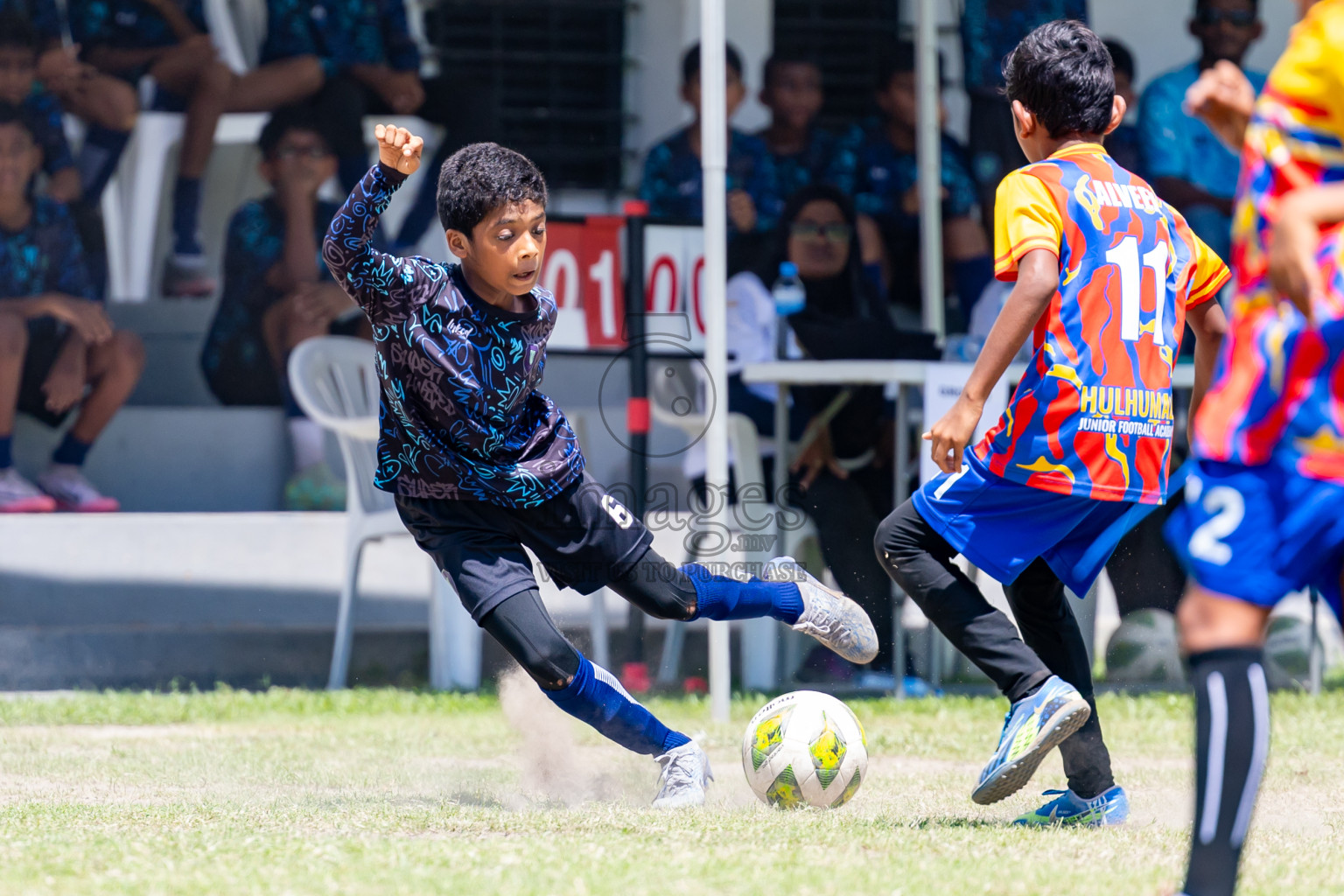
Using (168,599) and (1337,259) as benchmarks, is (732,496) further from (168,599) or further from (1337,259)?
(1337,259)

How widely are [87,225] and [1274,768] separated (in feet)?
21.0

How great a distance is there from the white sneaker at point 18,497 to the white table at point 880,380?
11.9 feet

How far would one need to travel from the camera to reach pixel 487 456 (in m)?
3.96

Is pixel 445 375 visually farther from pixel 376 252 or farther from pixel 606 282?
pixel 606 282

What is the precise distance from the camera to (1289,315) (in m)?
2.24

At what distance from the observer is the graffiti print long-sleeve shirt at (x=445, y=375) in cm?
387

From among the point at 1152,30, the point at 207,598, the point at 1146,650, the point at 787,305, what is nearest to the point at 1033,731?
the point at 1146,650

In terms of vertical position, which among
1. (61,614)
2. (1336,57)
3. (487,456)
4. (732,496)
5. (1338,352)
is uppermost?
(1336,57)

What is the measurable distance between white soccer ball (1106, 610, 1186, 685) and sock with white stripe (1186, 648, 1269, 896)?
442 cm

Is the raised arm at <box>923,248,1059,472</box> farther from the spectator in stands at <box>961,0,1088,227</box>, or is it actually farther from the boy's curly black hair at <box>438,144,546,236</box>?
the spectator in stands at <box>961,0,1088,227</box>

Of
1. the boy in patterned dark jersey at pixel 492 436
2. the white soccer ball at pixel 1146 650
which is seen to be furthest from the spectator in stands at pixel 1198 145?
the boy in patterned dark jersey at pixel 492 436

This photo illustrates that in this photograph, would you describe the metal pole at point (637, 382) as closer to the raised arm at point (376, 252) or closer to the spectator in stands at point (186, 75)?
the spectator in stands at point (186, 75)

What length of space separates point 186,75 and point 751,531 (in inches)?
164

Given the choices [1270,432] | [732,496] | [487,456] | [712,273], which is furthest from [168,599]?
[1270,432]
